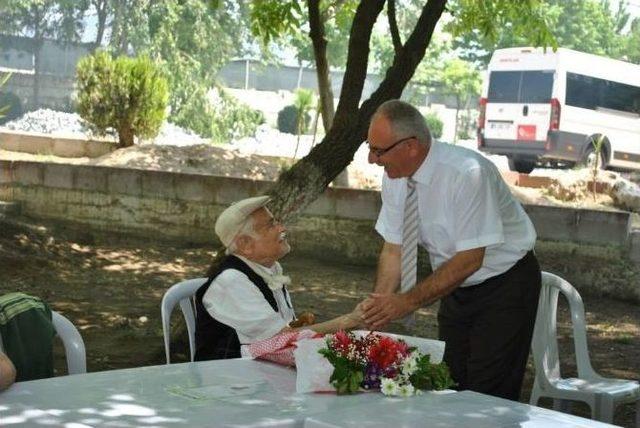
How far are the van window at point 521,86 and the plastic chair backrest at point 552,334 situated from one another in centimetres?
1921

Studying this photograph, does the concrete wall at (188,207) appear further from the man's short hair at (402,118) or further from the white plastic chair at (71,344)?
the white plastic chair at (71,344)

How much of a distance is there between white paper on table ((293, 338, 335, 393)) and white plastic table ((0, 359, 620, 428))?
0.12ft

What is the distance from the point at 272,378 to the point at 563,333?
6.31m

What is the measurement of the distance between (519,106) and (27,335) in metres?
22.2

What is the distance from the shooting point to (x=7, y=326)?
12.1ft

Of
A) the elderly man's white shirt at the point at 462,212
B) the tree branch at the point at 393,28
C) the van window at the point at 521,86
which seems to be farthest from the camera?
the van window at the point at 521,86

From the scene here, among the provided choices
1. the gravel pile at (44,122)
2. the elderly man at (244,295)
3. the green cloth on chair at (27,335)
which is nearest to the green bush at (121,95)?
the gravel pile at (44,122)

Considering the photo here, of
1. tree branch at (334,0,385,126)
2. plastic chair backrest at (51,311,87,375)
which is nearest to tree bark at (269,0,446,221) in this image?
tree branch at (334,0,385,126)

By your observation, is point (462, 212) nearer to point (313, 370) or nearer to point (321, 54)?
point (313, 370)

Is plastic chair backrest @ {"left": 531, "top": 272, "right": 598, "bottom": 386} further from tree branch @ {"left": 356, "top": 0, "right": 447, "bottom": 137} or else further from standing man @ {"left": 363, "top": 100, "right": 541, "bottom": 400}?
tree branch @ {"left": 356, "top": 0, "right": 447, "bottom": 137}

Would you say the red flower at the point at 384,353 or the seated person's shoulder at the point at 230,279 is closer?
the red flower at the point at 384,353

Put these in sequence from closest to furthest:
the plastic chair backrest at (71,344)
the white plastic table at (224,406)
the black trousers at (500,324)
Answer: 1. the white plastic table at (224,406)
2. the plastic chair backrest at (71,344)
3. the black trousers at (500,324)

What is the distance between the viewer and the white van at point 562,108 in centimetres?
2417

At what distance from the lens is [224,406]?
11.0 ft
